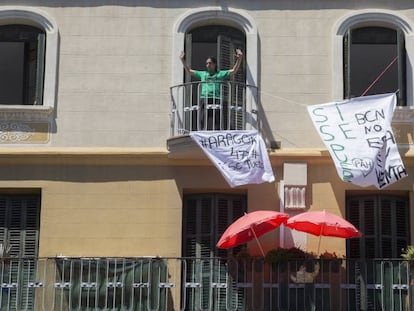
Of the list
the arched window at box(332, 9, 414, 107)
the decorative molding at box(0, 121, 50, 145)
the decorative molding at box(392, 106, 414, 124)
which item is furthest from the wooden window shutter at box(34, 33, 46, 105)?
the decorative molding at box(392, 106, 414, 124)

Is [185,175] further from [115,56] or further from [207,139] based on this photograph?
[115,56]

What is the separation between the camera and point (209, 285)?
17.1 meters

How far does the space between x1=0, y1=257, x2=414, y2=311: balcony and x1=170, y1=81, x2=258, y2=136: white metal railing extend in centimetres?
256

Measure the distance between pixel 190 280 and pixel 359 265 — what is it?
2968 mm

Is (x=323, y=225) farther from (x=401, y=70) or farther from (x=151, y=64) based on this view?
(x=151, y=64)

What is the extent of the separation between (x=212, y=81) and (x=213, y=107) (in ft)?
1.59

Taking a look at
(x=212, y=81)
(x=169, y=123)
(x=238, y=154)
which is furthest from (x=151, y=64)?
(x=238, y=154)

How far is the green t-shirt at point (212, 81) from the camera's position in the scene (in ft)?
59.5

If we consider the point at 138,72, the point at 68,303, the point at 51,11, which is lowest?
the point at 68,303

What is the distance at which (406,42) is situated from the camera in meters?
18.7

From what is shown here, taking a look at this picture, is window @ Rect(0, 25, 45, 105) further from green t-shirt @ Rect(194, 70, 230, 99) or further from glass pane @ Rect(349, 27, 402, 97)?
glass pane @ Rect(349, 27, 402, 97)

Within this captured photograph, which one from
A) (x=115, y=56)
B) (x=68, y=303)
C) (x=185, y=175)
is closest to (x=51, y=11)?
(x=115, y=56)

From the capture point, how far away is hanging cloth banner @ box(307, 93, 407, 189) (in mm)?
16922

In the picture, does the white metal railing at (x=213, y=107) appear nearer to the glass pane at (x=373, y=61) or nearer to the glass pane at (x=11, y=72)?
the glass pane at (x=373, y=61)
